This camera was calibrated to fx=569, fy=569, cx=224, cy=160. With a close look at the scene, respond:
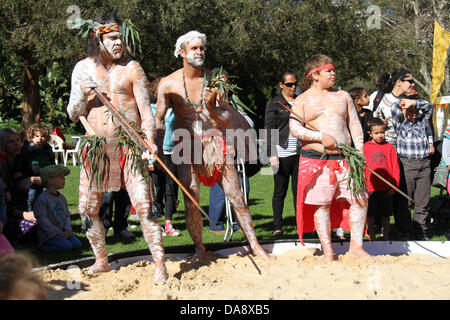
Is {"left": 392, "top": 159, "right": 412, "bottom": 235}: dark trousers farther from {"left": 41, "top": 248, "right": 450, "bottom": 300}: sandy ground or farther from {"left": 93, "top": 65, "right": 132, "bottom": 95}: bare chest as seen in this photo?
{"left": 93, "top": 65, "right": 132, "bottom": 95}: bare chest

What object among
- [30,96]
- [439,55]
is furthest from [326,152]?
[30,96]

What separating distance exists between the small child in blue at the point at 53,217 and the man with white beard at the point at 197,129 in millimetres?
1848

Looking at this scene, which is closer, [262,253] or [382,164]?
[262,253]

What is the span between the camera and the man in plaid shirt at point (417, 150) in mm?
6957

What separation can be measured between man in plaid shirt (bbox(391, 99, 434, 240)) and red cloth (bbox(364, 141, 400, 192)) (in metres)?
0.34

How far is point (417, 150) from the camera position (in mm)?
6953

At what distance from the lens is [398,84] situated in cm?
716

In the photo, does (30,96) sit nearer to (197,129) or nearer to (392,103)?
(392,103)

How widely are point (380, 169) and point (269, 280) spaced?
8.36 feet

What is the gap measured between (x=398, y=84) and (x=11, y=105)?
2256 centimetres

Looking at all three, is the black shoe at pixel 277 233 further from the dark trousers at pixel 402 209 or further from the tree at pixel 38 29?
the tree at pixel 38 29

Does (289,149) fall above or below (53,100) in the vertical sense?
below

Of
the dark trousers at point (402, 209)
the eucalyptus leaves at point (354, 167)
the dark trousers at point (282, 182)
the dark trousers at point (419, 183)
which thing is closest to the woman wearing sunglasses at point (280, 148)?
the dark trousers at point (282, 182)

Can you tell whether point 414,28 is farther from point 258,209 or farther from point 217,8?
point 258,209
